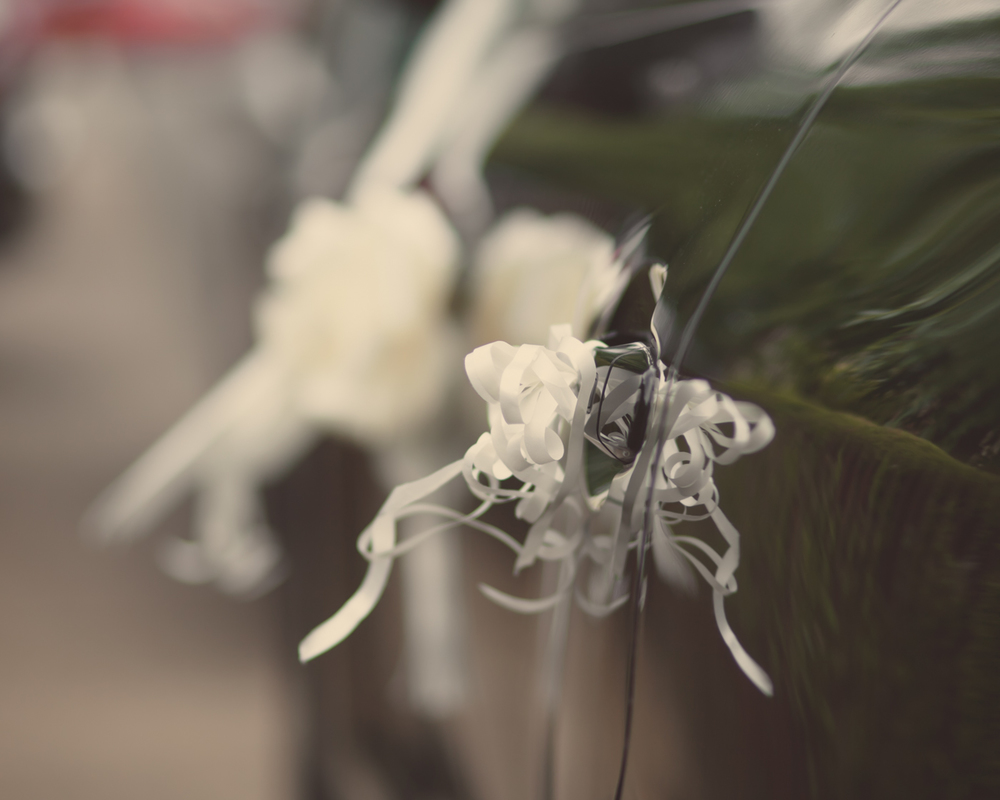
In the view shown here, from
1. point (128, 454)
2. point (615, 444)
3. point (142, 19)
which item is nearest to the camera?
point (615, 444)

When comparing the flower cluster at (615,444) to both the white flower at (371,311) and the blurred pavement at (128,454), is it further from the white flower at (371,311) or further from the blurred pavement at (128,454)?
the blurred pavement at (128,454)

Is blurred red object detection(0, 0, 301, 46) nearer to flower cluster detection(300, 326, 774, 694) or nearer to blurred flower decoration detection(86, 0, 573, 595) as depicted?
blurred flower decoration detection(86, 0, 573, 595)

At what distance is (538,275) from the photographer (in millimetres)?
153

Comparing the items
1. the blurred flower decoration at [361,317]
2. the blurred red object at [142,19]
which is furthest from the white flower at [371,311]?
the blurred red object at [142,19]

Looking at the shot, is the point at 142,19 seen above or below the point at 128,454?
above

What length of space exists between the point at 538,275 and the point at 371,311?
0.05m

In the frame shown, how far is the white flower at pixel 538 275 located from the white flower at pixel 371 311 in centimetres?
1

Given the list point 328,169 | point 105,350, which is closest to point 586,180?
point 328,169

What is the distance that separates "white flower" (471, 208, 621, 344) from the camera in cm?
11

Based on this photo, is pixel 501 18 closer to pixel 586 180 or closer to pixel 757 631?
pixel 586 180

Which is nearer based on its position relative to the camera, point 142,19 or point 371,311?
point 371,311

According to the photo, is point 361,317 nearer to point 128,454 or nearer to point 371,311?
point 371,311

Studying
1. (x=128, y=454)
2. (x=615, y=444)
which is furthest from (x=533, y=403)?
(x=128, y=454)

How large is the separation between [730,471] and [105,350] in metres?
0.47
